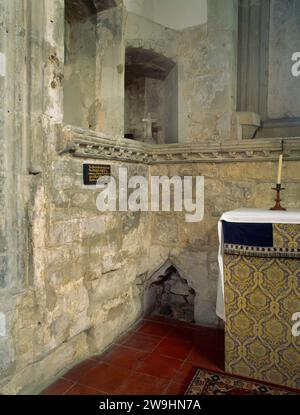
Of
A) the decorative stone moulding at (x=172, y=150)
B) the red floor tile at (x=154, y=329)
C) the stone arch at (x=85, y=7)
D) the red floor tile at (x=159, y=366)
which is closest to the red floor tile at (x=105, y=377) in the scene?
the red floor tile at (x=159, y=366)

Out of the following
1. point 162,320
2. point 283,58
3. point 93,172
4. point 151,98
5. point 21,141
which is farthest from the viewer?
Result: point 151,98

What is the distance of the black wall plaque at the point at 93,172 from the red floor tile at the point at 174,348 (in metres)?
1.63

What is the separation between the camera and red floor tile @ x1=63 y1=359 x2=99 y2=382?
242 centimetres

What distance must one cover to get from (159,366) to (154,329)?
0.70 meters

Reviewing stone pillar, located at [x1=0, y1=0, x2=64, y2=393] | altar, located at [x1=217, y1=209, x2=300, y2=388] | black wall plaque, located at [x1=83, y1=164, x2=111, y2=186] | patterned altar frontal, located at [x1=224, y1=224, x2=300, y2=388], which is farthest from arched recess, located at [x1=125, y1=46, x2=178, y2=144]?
patterned altar frontal, located at [x1=224, y1=224, x2=300, y2=388]

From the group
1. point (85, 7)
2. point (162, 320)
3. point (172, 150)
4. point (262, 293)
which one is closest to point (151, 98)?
Answer: point (172, 150)

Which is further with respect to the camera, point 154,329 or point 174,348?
point 154,329

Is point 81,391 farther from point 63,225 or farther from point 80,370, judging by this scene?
point 63,225

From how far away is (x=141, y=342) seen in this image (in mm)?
3020

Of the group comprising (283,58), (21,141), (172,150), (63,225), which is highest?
(283,58)

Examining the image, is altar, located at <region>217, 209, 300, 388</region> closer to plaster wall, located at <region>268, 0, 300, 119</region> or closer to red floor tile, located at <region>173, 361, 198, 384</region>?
red floor tile, located at <region>173, 361, 198, 384</region>

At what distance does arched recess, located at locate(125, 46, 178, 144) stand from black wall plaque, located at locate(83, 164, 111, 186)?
1307 millimetres

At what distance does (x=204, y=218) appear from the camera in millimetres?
3348

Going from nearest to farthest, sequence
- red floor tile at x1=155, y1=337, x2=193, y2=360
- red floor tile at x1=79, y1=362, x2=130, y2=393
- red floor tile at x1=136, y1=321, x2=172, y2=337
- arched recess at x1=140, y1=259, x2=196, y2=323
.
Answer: red floor tile at x1=79, y1=362, x2=130, y2=393 < red floor tile at x1=155, y1=337, x2=193, y2=360 < red floor tile at x1=136, y1=321, x2=172, y2=337 < arched recess at x1=140, y1=259, x2=196, y2=323
